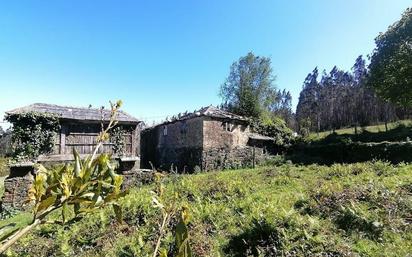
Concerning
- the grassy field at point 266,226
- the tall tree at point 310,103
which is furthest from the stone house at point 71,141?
the tall tree at point 310,103

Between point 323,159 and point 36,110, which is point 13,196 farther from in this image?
point 323,159

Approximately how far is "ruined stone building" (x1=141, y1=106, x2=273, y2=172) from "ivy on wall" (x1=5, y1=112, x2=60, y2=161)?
7991 mm

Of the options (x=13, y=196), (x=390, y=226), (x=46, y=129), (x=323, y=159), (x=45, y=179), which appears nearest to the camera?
(x=45, y=179)

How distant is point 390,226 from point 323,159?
57.3 ft

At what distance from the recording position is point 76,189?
1.01m

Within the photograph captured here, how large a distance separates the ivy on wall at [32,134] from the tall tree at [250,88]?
28344 millimetres

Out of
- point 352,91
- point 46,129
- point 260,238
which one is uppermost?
point 352,91

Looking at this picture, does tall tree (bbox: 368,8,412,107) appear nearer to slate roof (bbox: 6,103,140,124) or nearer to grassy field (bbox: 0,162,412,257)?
grassy field (bbox: 0,162,412,257)

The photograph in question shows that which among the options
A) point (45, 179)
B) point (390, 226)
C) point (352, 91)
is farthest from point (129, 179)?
point (352, 91)

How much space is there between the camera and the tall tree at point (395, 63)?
2673cm

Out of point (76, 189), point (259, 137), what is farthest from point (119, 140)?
point (76, 189)

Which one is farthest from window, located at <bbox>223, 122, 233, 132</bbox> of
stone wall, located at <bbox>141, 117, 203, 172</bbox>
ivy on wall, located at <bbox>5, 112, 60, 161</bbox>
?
ivy on wall, located at <bbox>5, 112, 60, 161</bbox>

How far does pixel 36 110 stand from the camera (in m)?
19.9

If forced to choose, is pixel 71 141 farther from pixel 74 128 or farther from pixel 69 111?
pixel 69 111
